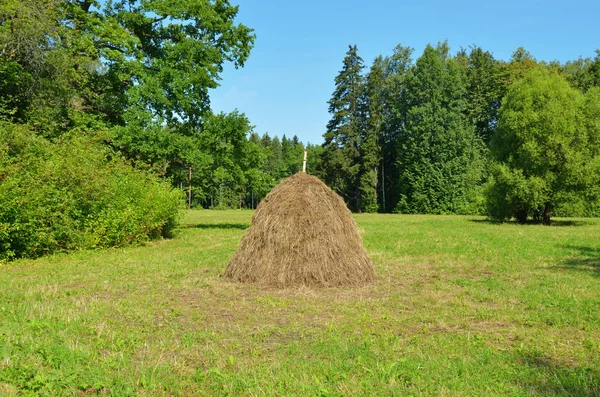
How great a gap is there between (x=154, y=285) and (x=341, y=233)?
170 inches

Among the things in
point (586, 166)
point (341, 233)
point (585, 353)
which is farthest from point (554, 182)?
point (585, 353)

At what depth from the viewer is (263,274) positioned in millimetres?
9883

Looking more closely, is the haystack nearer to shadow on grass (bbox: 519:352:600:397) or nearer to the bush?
shadow on grass (bbox: 519:352:600:397)

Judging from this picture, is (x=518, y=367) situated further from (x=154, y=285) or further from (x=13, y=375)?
(x=154, y=285)

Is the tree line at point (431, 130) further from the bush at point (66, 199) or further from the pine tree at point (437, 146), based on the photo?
the bush at point (66, 199)

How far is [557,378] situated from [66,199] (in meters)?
14.1

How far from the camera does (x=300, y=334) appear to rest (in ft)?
21.5

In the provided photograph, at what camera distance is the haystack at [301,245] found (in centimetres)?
980

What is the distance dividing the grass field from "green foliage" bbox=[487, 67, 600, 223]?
809 inches

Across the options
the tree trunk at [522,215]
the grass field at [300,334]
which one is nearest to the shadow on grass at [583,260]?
the grass field at [300,334]

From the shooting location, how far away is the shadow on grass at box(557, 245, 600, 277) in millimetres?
12188

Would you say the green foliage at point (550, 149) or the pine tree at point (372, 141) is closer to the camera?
the green foliage at point (550, 149)

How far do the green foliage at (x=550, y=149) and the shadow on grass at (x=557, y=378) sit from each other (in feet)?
91.3

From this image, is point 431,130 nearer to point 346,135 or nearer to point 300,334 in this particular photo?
point 346,135
